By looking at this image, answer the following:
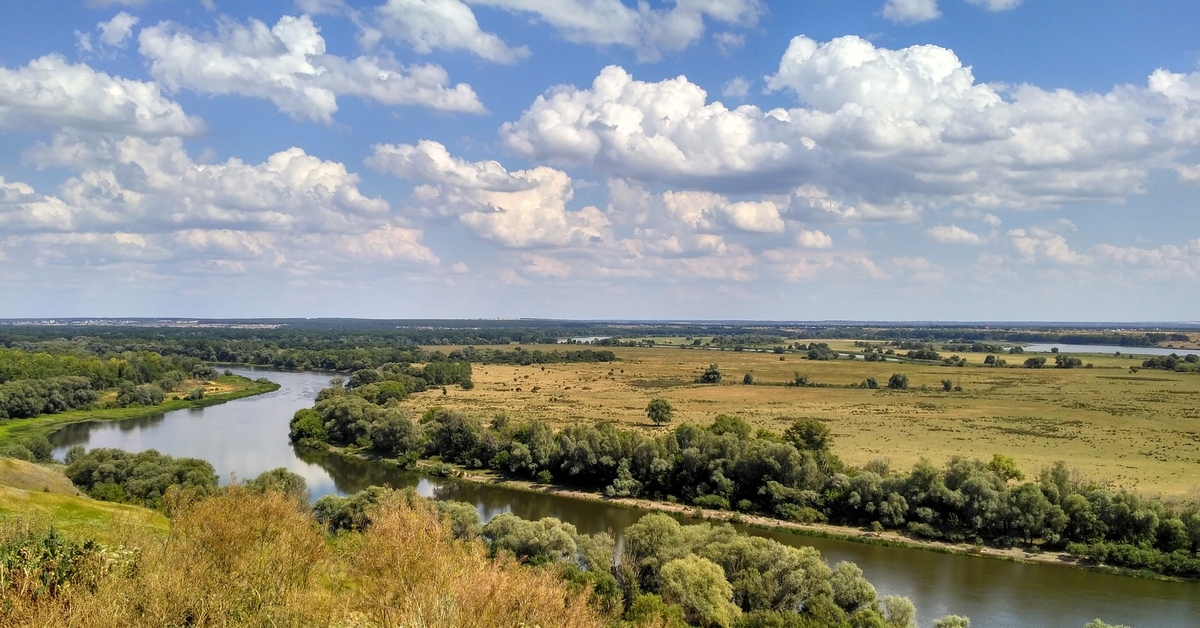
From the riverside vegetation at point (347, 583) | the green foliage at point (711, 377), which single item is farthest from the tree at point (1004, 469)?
the green foliage at point (711, 377)

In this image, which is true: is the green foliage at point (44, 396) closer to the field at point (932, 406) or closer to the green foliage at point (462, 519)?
the field at point (932, 406)

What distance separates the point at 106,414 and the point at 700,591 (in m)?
82.8

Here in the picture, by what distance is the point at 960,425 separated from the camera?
68625 millimetres

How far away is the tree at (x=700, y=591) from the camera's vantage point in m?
25.4

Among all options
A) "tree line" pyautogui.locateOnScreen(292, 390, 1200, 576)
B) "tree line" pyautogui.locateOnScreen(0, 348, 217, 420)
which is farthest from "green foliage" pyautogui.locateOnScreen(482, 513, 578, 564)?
"tree line" pyautogui.locateOnScreen(0, 348, 217, 420)

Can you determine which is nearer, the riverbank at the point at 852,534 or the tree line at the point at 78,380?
the riverbank at the point at 852,534

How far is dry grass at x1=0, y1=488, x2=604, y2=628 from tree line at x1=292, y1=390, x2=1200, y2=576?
107 feet

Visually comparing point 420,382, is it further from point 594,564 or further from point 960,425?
point 594,564

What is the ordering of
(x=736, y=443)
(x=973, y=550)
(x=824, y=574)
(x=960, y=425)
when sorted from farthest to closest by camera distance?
(x=960, y=425) → (x=736, y=443) → (x=973, y=550) → (x=824, y=574)

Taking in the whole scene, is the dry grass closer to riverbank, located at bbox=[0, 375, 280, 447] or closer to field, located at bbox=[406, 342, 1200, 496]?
field, located at bbox=[406, 342, 1200, 496]

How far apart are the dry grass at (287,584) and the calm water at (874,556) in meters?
23.1

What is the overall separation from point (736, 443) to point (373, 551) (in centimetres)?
3820

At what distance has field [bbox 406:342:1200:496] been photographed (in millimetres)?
54469

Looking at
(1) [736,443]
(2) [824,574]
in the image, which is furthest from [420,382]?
(2) [824,574]
